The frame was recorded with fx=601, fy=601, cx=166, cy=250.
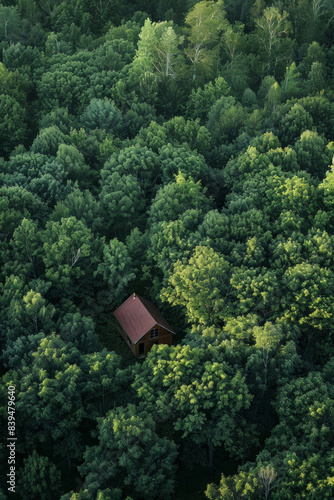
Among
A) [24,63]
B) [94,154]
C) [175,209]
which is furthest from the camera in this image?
[24,63]

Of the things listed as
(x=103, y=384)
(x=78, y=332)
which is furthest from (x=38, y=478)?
(x=78, y=332)

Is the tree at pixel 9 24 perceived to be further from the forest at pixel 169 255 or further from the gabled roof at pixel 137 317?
the gabled roof at pixel 137 317

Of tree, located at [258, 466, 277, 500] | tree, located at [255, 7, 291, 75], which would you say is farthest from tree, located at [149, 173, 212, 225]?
tree, located at [255, 7, 291, 75]

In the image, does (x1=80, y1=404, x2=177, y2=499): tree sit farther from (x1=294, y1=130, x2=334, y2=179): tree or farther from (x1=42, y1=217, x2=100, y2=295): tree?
(x1=294, y1=130, x2=334, y2=179): tree

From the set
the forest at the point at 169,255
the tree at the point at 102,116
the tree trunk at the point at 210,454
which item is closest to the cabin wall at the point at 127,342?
the forest at the point at 169,255

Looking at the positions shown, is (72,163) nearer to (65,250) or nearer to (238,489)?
(65,250)

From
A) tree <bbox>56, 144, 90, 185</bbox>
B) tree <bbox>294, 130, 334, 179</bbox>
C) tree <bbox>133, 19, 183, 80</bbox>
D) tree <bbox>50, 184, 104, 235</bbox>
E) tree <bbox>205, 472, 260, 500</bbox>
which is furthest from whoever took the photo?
tree <bbox>133, 19, 183, 80</bbox>

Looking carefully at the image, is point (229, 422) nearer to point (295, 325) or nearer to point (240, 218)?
point (295, 325)

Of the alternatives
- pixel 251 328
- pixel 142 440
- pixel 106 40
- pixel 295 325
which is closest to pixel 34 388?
pixel 142 440
